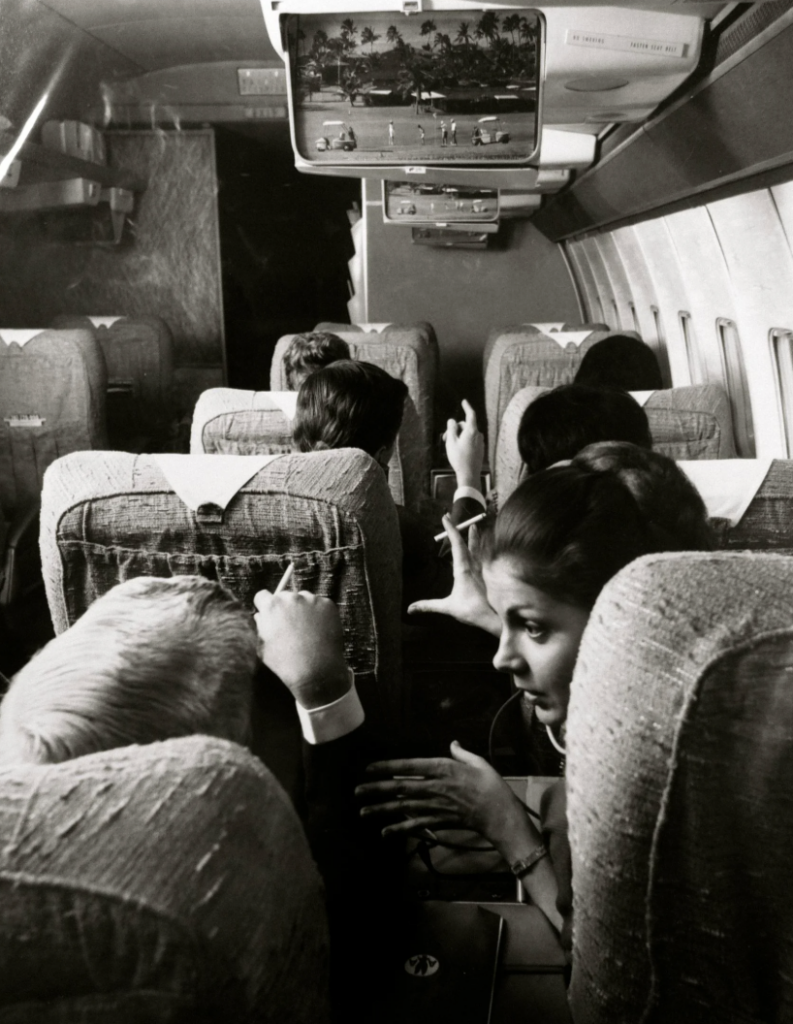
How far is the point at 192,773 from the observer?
52 cm

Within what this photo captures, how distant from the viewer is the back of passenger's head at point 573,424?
2215 millimetres

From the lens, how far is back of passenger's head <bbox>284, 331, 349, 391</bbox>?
3.96m

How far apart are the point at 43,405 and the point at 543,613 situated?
3.63 meters

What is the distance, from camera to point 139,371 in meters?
5.75

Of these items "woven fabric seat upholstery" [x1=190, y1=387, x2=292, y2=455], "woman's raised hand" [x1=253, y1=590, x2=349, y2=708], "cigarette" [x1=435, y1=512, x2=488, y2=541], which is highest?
"woven fabric seat upholstery" [x1=190, y1=387, x2=292, y2=455]

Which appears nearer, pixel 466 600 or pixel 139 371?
pixel 466 600

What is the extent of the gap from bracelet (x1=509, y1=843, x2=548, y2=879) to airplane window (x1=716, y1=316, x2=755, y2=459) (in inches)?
136

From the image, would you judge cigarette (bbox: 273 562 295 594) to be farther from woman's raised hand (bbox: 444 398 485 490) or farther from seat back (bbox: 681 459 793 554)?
woman's raised hand (bbox: 444 398 485 490)

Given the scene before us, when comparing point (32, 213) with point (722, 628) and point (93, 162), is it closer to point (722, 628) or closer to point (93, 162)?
point (93, 162)

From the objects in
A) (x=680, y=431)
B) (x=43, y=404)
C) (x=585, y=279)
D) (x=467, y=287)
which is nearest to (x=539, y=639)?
(x=680, y=431)

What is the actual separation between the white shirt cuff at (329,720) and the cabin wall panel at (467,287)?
24.5ft

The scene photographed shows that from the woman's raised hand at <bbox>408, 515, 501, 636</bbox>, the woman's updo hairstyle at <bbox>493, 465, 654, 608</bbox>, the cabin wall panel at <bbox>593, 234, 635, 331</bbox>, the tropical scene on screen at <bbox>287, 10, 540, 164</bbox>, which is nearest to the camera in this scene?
the woman's updo hairstyle at <bbox>493, 465, 654, 608</bbox>

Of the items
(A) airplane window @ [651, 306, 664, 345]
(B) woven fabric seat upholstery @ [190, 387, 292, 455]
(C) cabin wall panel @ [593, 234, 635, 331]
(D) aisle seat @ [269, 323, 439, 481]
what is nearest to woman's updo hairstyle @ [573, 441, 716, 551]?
(B) woven fabric seat upholstery @ [190, 387, 292, 455]

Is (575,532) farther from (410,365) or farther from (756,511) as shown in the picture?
(410,365)
